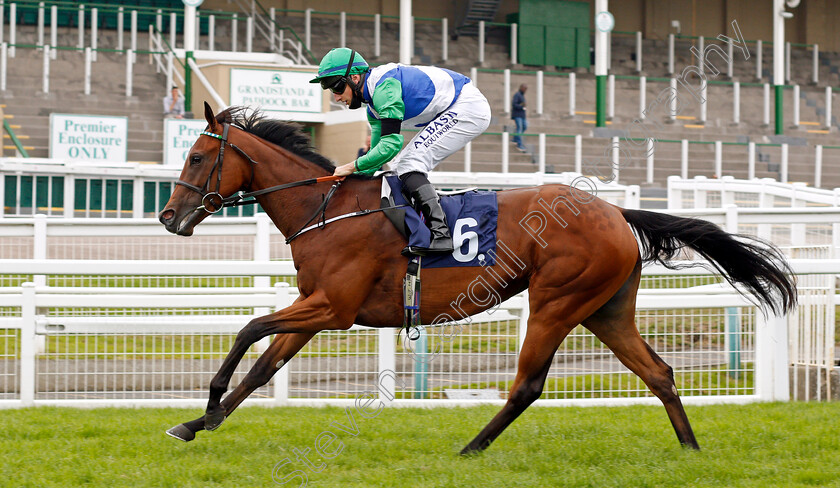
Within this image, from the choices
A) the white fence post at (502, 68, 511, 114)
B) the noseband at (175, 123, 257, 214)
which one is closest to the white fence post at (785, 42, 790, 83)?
the white fence post at (502, 68, 511, 114)

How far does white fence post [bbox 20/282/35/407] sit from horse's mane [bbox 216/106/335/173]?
155cm

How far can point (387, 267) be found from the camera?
15.6 feet

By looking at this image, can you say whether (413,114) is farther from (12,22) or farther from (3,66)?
(12,22)

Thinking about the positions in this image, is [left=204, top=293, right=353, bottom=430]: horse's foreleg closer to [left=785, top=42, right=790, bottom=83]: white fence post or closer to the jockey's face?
the jockey's face

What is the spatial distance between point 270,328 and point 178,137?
40.5ft

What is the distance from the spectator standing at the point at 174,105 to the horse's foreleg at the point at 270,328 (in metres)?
13.9

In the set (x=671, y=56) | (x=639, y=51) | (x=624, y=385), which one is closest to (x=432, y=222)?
(x=624, y=385)

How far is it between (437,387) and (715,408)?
63.8 inches

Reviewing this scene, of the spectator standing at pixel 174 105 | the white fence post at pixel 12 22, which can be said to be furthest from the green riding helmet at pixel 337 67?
the white fence post at pixel 12 22

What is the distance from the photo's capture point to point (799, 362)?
6430 millimetres

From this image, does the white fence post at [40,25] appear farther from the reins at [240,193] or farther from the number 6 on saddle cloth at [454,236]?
the number 6 on saddle cloth at [454,236]

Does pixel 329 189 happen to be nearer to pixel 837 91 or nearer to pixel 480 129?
pixel 480 129

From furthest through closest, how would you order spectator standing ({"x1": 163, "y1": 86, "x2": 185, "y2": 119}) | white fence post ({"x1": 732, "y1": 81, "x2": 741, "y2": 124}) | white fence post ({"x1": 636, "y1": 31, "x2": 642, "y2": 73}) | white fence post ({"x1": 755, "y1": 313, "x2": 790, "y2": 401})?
white fence post ({"x1": 636, "y1": 31, "x2": 642, "y2": 73}) < white fence post ({"x1": 732, "y1": 81, "x2": 741, "y2": 124}) < spectator standing ({"x1": 163, "y1": 86, "x2": 185, "y2": 119}) < white fence post ({"x1": 755, "y1": 313, "x2": 790, "y2": 401})

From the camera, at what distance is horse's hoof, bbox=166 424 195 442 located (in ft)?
15.1
